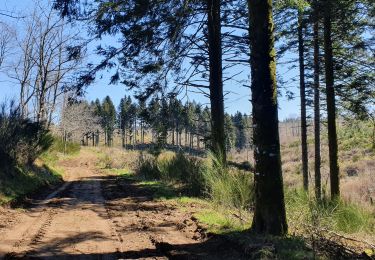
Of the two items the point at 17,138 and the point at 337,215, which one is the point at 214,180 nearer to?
the point at 337,215

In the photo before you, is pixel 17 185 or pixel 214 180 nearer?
pixel 214 180

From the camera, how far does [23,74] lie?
36062mm

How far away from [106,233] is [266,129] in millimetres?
3290

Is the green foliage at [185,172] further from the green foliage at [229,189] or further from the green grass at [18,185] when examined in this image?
the green grass at [18,185]

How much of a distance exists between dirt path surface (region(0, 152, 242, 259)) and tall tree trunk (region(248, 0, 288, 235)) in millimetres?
863

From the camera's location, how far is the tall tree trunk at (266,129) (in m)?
6.36

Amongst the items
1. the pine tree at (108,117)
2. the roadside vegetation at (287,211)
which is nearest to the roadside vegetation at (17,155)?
the roadside vegetation at (287,211)

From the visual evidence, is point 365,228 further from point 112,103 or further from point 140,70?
point 112,103

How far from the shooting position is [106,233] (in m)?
7.32

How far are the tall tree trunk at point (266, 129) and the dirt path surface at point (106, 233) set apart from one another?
863 millimetres

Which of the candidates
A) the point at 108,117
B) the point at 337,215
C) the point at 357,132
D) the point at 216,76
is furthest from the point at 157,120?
the point at 108,117

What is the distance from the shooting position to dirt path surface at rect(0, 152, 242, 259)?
5930 mm

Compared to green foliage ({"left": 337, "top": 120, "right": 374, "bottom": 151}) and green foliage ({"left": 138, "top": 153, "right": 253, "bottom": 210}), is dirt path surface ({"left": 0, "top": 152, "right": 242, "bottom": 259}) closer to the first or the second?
green foliage ({"left": 138, "top": 153, "right": 253, "bottom": 210})

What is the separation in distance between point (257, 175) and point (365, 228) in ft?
9.54
